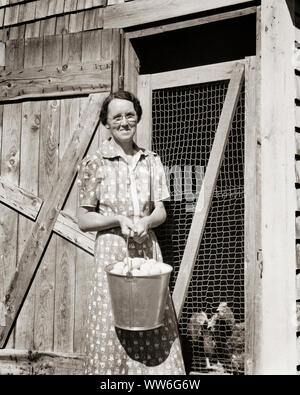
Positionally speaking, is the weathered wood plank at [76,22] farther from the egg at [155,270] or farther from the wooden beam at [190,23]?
the egg at [155,270]

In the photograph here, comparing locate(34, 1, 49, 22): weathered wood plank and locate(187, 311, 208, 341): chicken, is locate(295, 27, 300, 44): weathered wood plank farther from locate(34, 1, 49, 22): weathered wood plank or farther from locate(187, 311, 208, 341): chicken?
locate(187, 311, 208, 341): chicken

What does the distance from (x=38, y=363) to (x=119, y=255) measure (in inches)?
70.1

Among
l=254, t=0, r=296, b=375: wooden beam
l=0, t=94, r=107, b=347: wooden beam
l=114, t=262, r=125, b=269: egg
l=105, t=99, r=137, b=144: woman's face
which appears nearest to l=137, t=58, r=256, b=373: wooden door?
l=254, t=0, r=296, b=375: wooden beam

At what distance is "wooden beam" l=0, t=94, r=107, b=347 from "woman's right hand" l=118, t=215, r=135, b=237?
1494 mm

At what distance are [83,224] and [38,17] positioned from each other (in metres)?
2.39

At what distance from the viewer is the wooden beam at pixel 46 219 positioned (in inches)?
204

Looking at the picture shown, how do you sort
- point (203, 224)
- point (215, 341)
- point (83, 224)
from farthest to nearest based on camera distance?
point (215, 341) < point (203, 224) < point (83, 224)

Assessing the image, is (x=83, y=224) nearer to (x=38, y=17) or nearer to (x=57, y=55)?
(x=57, y=55)

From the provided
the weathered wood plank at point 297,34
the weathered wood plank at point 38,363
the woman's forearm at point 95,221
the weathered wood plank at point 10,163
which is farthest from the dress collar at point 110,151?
the weathered wood plank at point 38,363

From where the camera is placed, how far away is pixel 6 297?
17.9 feet

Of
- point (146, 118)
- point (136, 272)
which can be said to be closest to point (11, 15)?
point (146, 118)

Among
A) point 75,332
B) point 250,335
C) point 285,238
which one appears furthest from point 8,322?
point 285,238

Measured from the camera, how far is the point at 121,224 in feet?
12.5

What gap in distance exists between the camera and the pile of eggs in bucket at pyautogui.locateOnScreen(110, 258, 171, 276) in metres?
3.59
